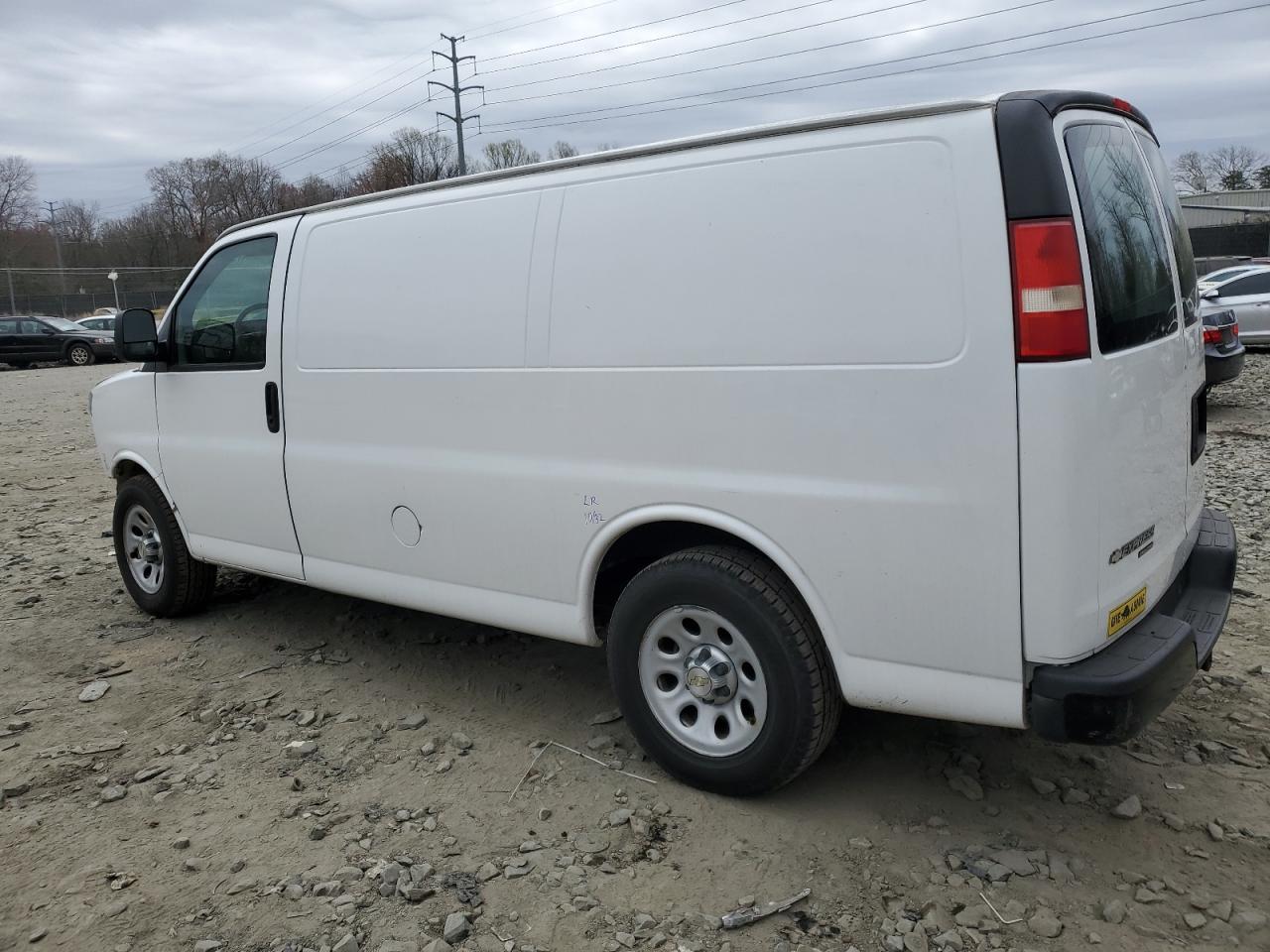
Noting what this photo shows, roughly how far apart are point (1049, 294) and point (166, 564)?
4.72 m

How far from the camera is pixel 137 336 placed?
5258mm

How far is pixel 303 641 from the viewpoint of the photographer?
17.3ft

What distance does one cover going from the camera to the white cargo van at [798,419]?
2729mm

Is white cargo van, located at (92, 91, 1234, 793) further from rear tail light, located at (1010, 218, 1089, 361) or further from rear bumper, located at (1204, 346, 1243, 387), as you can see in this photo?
rear bumper, located at (1204, 346, 1243, 387)

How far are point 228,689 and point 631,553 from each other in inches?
86.8

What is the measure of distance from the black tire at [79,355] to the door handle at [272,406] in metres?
26.7

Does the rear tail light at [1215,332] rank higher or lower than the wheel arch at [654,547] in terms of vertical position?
higher

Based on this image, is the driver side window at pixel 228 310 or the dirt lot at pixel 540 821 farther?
the driver side window at pixel 228 310

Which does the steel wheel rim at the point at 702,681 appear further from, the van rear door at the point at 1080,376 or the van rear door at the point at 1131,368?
the van rear door at the point at 1131,368

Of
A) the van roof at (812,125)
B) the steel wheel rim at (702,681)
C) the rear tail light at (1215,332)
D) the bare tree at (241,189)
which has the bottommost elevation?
the steel wheel rim at (702,681)

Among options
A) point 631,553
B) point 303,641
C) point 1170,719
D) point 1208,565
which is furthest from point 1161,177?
point 303,641

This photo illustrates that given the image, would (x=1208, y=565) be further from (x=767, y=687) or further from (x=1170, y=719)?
(x=767, y=687)

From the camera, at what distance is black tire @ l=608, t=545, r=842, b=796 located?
3164 mm

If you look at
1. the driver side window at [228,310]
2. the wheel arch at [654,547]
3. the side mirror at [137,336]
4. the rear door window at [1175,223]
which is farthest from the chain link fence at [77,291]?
the rear door window at [1175,223]
